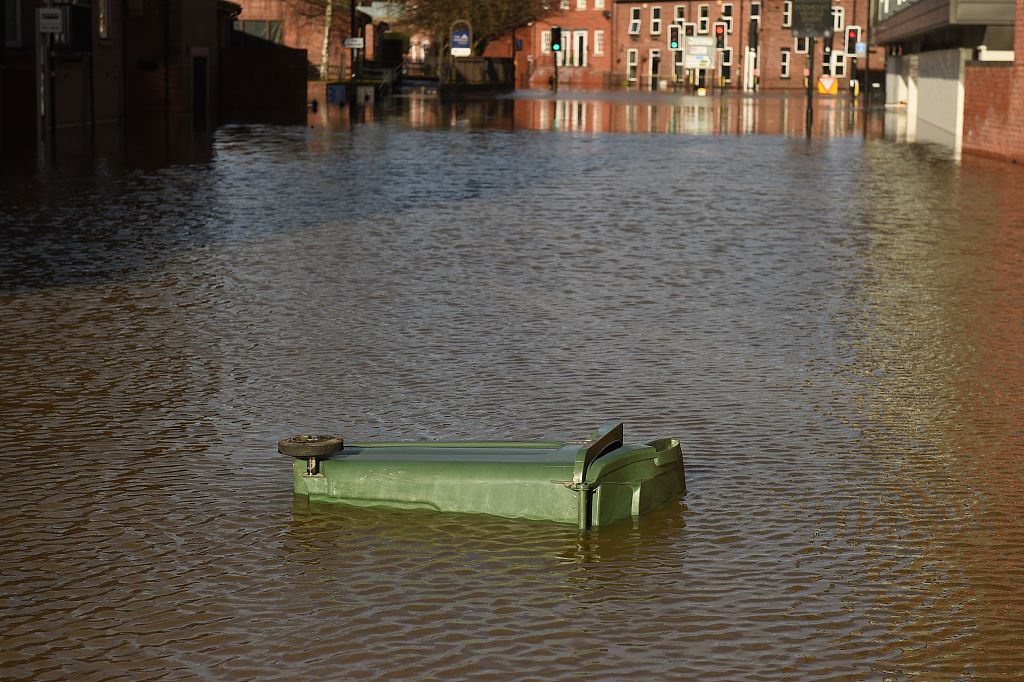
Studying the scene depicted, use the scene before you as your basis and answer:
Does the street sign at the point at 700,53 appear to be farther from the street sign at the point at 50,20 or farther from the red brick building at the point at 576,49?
the street sign at the point at 50,20

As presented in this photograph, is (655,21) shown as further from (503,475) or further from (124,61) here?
(503,475)

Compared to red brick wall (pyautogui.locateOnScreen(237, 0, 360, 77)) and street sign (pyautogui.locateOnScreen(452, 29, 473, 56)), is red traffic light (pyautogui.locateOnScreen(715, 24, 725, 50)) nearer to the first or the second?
street sign (pyautogui.locateOnScreen(452, 29, 473, 56))

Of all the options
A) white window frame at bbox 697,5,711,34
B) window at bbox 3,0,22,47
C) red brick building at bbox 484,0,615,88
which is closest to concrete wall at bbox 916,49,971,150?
window at bbox 3,0,22,47

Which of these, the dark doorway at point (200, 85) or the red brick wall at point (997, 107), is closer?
the red brick wall at point (997, 107)

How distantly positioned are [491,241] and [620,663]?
38.6 ft

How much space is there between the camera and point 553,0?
91.5 meters

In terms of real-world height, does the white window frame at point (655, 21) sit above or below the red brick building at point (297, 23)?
above

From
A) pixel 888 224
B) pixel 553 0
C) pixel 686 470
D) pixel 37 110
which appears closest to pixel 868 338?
pixel 686 470

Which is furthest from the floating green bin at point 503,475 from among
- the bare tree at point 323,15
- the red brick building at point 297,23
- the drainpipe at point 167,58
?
the red brick building at point 297,23

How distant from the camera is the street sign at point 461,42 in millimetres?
77000

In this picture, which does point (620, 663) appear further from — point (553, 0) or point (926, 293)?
point (553, 0)

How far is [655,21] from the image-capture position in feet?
382

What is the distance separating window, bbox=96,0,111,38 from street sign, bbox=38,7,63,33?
7.64 metres

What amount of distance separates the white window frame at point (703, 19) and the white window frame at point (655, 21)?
14.2 feet
